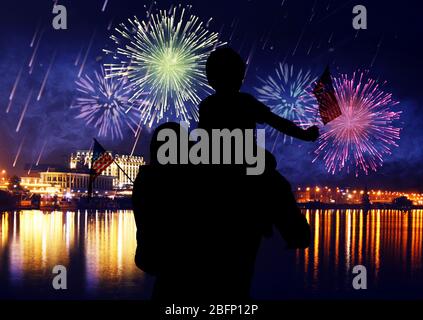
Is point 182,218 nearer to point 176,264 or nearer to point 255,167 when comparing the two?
point 176,264

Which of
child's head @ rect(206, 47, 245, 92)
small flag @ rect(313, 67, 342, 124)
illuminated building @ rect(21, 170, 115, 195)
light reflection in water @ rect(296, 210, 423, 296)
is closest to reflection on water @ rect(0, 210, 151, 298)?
light reflection in water @ rect(296, 210, 423, 296)

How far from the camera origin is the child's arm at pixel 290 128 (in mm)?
3150

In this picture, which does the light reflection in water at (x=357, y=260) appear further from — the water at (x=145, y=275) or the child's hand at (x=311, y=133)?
the child's hand at (x=311, y=133)

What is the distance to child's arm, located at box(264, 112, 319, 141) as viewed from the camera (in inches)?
124

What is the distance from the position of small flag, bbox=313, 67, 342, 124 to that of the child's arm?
199 cm

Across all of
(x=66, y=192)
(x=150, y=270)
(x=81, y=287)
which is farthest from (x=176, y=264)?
(x=66, y=192)

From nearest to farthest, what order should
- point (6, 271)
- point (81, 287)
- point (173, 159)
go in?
point (173, 159)
point (81, 287)
point (6, 271)

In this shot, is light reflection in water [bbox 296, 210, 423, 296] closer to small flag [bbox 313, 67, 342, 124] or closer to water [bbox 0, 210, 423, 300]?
water [bbox 0, 210, 423, 300]

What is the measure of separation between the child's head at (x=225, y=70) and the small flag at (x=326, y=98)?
209 centimetres

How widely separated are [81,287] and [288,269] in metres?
16.4

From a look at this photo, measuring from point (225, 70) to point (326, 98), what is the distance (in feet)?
7.67

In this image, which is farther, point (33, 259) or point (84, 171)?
point (84, 171)

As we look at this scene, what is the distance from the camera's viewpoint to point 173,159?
2893mm

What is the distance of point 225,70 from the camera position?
320 cm
